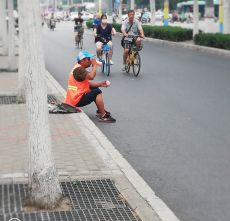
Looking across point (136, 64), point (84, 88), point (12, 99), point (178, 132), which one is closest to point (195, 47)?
point (136, 64)

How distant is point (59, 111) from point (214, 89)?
4.84 meters

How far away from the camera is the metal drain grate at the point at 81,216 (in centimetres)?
568

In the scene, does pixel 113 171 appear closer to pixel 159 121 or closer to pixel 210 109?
pixel 159 121

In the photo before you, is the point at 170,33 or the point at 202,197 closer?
the point at 202,197

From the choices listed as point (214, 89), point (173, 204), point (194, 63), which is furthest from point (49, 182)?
point (194, 63)

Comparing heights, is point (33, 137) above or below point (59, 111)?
above

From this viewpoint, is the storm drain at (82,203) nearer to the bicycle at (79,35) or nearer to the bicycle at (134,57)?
the bicycle at (134,57)

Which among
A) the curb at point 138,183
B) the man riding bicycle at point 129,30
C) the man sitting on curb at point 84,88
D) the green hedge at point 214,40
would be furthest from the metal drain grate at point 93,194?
the green hedge at point 214,40

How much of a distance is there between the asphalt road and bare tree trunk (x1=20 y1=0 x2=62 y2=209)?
1265 millimetres

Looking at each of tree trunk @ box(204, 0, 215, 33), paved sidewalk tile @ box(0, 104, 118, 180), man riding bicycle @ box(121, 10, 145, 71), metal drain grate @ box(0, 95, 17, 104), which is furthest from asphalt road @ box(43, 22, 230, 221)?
tree trunk @ box(204, 0, 215, 33)

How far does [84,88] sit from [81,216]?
5.70 metres

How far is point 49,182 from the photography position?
606 centimetres

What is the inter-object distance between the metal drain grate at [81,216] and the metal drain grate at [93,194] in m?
0.15

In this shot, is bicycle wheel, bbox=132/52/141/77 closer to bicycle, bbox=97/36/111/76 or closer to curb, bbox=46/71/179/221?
bicycle, bbox=97/36/111/76
